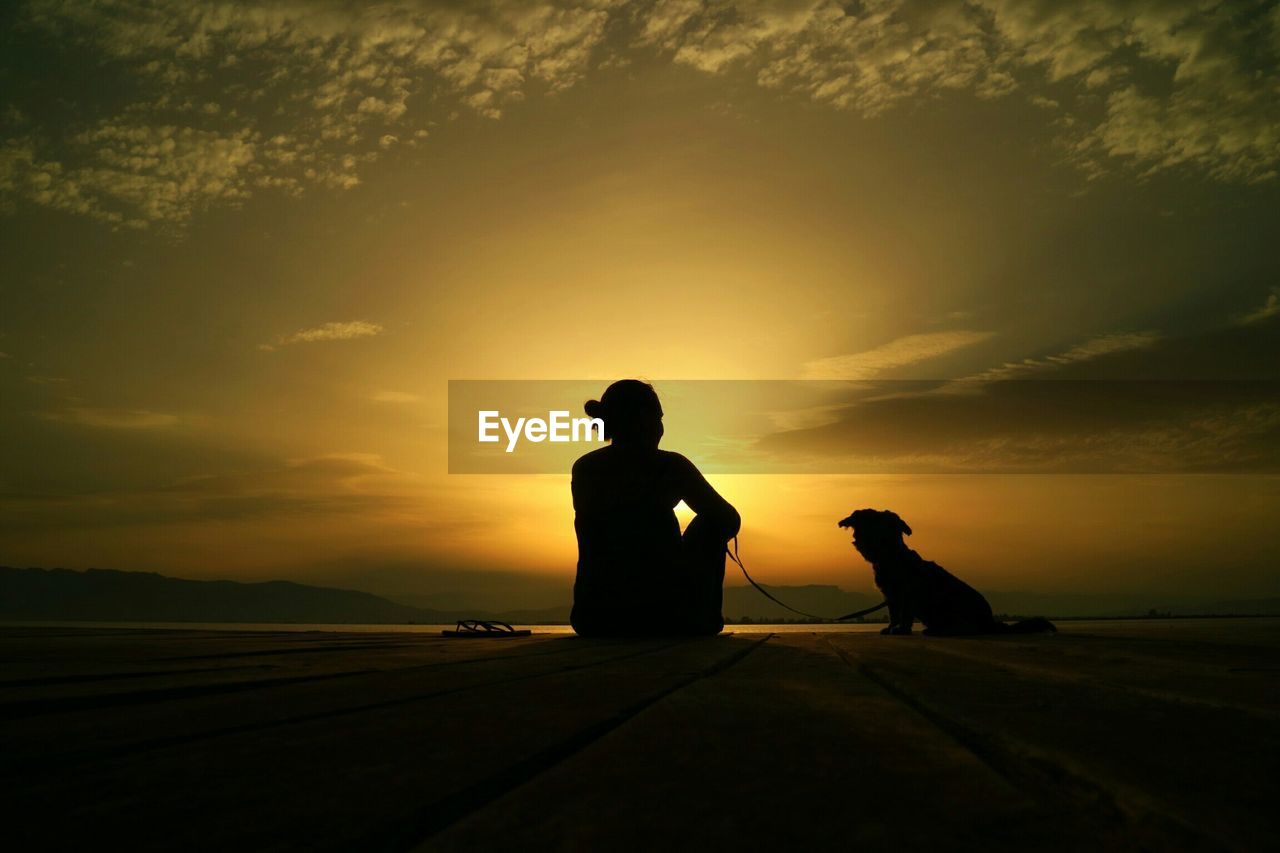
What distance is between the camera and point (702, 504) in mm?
5734

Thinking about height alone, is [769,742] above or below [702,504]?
below

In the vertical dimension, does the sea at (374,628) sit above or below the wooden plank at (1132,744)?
below

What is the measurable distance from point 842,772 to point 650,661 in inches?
73.6

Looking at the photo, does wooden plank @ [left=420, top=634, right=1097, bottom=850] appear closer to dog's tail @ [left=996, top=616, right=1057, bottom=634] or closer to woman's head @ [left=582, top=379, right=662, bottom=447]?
woman's head @ [left=582, top=379, right=662, bottom=447]

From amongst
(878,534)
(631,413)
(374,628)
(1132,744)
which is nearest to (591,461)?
(631,413)

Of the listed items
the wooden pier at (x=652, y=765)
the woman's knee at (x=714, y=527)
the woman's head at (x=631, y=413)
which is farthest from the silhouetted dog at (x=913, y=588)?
the wooden pier at (x=652, y=765)

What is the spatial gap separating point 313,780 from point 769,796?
47 cm

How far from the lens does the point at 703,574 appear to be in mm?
5770

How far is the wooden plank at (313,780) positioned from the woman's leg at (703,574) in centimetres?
426

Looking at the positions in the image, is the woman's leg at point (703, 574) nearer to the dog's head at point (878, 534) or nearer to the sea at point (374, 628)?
the sea at point (374, 628)

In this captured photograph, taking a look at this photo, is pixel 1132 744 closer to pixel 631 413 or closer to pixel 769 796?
pixel 769 796

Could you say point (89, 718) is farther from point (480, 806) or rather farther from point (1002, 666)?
point (1002, 666)

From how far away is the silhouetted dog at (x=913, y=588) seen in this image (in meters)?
7.15

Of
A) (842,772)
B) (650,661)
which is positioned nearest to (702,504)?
(650,661)
